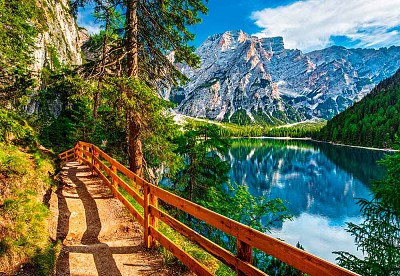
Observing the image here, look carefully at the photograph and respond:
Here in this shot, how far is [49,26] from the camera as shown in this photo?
6838cm

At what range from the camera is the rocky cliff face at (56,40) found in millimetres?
61662

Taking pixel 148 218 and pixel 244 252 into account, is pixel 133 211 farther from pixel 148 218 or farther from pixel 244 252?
pixel 244 252

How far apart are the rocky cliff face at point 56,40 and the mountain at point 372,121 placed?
11693 centimetres

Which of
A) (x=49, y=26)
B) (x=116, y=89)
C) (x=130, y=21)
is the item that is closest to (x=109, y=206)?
(x=116, y=89)

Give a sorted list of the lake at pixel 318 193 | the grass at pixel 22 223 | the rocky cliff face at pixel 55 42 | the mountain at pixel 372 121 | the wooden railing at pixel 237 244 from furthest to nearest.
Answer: the mountain at pixel 372 121 < the rocky cliff face at pixel 55 42 < the lake at pixel 318 193 < the grass at pixel 22 223 < the wooden railing at pixel 237 244

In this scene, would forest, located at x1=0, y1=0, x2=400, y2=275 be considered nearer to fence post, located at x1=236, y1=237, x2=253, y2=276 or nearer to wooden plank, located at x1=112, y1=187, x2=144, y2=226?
wooden plank, located at x1=112, y1=187, x2=144, y2=226

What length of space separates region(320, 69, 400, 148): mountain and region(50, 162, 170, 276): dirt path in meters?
125

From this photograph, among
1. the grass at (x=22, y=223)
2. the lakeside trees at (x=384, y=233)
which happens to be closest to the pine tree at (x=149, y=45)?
the grass at (x=22, y=223)

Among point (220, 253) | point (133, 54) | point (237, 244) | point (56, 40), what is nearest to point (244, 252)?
point (237, 244)

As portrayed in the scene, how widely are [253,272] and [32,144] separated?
1258cm

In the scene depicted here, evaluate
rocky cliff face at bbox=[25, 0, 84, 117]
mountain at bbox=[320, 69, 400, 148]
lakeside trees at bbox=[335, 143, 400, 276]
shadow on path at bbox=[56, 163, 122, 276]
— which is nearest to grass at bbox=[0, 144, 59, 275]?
shadow on path at bbox=[56, 163, 122, 276]

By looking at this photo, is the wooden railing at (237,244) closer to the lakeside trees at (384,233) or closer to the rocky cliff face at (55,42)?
the lakeside trees at (384,233)

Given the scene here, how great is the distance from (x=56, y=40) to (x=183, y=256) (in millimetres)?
80422

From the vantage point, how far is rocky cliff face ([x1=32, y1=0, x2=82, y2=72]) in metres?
61.7
